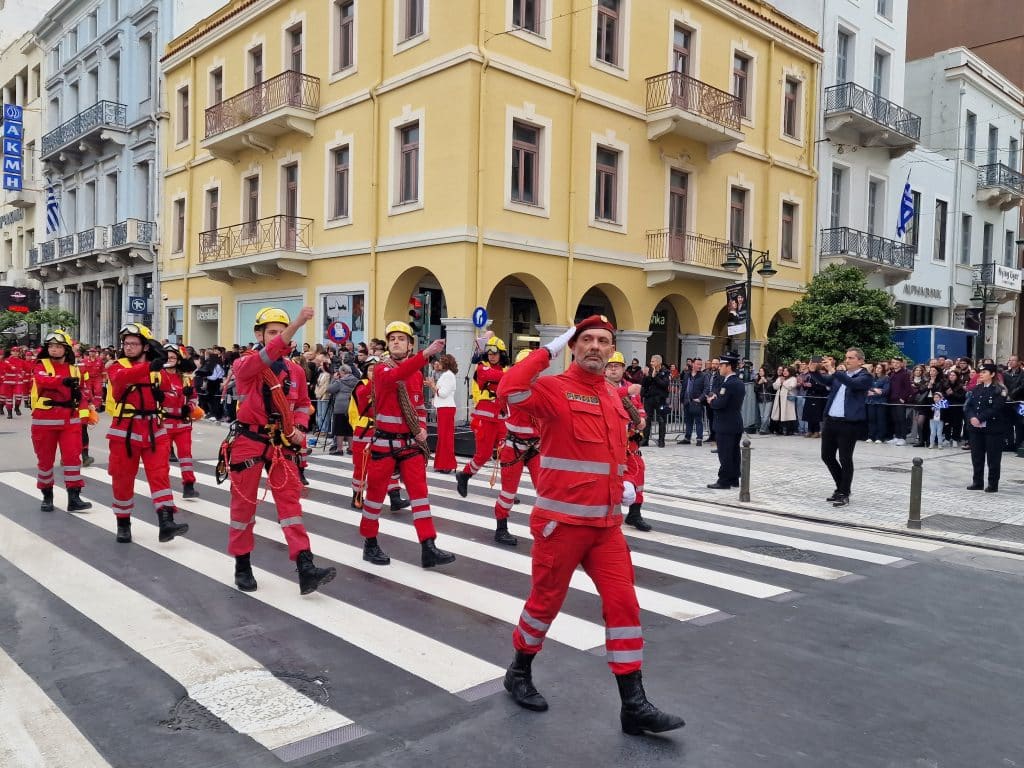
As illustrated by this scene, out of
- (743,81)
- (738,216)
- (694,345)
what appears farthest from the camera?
(738,216)

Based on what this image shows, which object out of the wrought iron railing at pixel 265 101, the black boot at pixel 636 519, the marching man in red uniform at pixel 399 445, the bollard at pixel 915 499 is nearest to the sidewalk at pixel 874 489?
the bollard at pixel 915 499

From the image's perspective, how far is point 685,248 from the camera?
2311 cm

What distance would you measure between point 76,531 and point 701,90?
64.0ft

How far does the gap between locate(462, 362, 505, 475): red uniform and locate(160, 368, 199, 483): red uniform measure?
3.39 m

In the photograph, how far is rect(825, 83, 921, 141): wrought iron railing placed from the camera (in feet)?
88.9

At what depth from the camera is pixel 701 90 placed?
22.6 meters

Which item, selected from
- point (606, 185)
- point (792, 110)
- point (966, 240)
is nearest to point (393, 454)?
point (606, 185)

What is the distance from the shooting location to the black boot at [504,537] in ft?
26.1

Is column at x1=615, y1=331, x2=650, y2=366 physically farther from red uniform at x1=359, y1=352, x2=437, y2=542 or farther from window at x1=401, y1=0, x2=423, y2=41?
red uniform at x1=359, y1=352, x2=437, y2=542

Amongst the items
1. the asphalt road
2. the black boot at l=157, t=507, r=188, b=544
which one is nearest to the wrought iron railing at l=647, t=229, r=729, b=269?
the asphalt road

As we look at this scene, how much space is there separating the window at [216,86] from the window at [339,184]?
6.67m

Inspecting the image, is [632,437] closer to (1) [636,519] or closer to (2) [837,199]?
(1) [636,519]

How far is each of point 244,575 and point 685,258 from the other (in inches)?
732

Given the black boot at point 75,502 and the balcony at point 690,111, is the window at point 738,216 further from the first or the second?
the black boot at point 75,502
